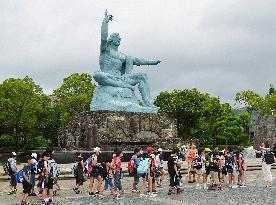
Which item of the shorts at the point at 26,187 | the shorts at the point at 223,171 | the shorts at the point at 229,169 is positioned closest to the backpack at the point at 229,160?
the shorts at the point at 229,169

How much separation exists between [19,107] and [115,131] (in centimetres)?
1786

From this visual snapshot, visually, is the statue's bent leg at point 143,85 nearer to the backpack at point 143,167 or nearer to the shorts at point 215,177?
the shorts at point 215,177

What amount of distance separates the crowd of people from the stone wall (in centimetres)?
2219

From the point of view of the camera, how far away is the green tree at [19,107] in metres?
47.8

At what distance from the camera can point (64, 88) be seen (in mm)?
57656

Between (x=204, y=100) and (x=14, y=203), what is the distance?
155 ft

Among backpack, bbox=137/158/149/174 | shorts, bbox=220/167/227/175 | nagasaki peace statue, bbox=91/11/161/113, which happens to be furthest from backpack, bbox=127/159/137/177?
nagasaki peace statue, bbox=91/11/161/113

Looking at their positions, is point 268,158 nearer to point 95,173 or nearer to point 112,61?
point 95,173

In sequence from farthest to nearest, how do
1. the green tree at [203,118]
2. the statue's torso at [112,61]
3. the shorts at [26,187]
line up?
the green tree at [203,118] → the statue's torso at [112,61] → the shorts at [26,187]

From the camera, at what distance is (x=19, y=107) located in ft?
158

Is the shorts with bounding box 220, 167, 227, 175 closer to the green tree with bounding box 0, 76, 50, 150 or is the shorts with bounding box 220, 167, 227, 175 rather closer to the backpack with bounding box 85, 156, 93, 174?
the backpack with bounding box 85, 156, 93, 174

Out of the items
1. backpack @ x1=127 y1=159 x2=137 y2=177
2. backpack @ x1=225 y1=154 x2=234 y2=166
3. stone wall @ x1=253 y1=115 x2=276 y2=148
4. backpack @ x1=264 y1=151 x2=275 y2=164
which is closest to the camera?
backpack @ x1=127 y1=159 x2=137 y2=177

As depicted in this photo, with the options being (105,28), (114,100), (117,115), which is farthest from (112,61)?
(117,115)

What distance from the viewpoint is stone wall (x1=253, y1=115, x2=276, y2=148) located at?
1512 inches
